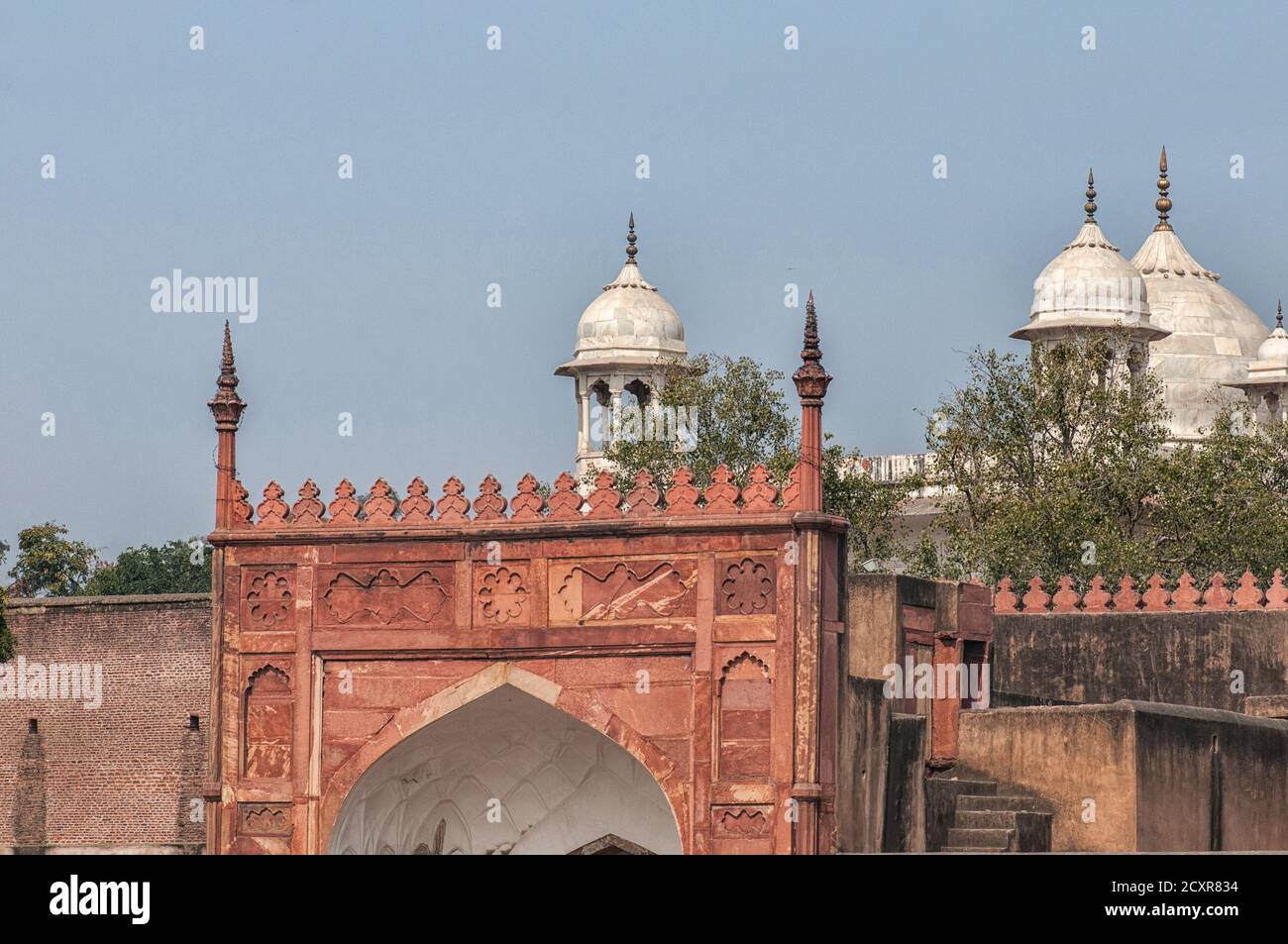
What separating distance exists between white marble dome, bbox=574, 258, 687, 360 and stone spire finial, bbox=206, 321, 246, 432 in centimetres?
2198

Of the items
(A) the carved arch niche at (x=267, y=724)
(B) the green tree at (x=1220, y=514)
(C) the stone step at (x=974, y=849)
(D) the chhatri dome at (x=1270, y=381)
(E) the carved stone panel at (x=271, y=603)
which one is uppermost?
(D) the chhatri dome at (x=1270, y=381)

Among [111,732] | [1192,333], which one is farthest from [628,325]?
[111,732]

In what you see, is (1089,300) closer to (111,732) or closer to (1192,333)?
(1192,333)

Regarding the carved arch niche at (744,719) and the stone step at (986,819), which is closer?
the carved arch niche at (744,719)

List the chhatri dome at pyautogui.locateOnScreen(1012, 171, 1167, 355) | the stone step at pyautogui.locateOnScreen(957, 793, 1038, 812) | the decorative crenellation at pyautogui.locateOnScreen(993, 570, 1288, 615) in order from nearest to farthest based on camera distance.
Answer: the stone step at pyautogui.locateOnScreen(957, 793, 1038, 812) → the decorative crenellation at pyautogui.locateOnScreen(993, 570, 1288, 615) → the chhatri dome at pyautogui.locateOnScreen(1012, 171, 1167, 355)

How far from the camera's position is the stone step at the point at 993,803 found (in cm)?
2188

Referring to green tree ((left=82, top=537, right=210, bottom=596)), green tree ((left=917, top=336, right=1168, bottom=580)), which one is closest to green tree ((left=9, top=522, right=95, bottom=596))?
green tree ((left=82, top=537, right=210, bottom=596))

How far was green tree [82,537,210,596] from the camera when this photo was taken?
49.6 meters

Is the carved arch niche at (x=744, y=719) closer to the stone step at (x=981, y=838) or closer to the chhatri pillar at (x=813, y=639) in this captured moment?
the chhatri pillar at (x=813, y=639)

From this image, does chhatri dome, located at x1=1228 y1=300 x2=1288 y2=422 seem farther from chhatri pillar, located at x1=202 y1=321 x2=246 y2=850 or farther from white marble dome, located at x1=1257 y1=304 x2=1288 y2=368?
chhatri pillar, located at x1=202 y1=321 x2=246 y2=850

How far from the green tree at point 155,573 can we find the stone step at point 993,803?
2853cm

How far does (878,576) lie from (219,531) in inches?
204

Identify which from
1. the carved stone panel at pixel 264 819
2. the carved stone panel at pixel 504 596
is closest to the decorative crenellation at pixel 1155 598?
the carved stone panel at pixel 504 596
